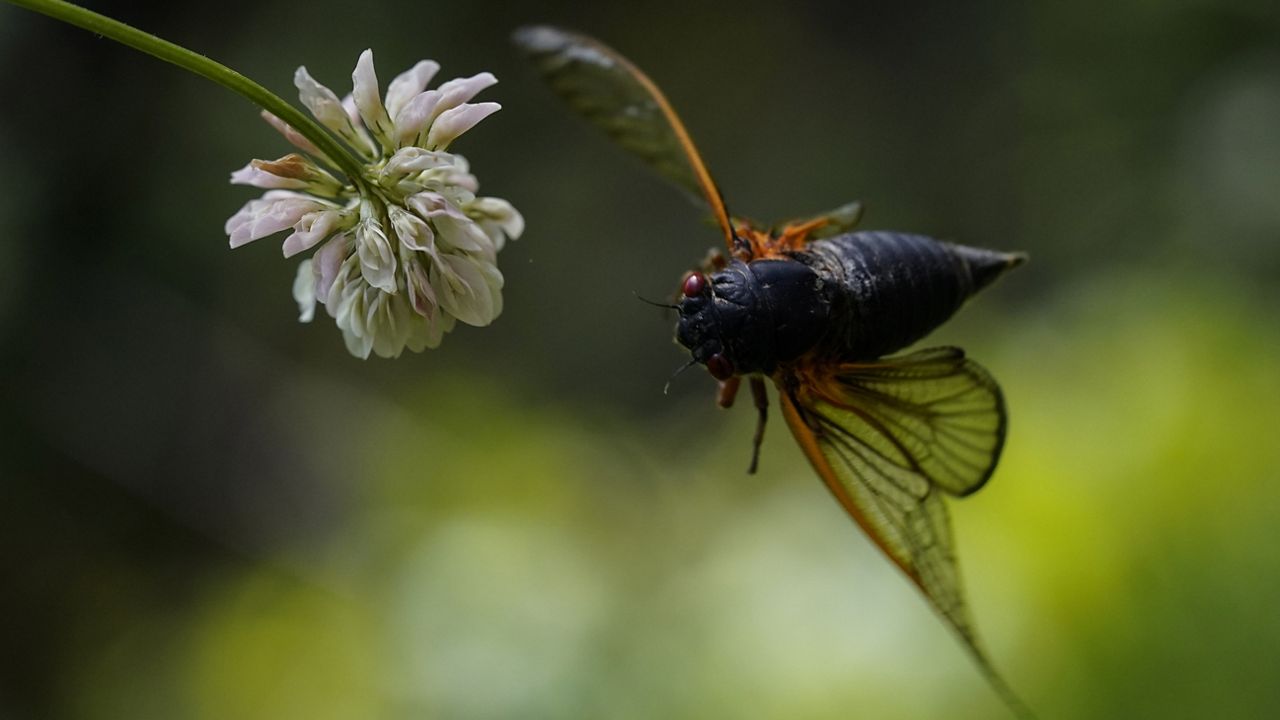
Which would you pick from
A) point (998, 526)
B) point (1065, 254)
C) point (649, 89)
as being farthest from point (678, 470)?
point (649, 89)

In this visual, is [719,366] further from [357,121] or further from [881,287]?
[357,121]

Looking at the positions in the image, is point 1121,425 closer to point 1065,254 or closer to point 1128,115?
point 1065,254

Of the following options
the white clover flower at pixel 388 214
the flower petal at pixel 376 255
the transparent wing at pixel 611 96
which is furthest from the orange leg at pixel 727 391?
the flower petal at pixel 376 255

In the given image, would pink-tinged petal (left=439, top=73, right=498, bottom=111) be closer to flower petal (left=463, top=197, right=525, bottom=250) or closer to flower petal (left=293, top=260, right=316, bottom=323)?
flower petal (left=463, top=197, right=525, bottom=250)

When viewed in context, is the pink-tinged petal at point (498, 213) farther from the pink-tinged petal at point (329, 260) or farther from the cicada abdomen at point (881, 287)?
the cicada abdomen at point (881, 287)

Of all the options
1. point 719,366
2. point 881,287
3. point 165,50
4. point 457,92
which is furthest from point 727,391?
point 165,50

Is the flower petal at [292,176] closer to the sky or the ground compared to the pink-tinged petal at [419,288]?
closer to the sky
